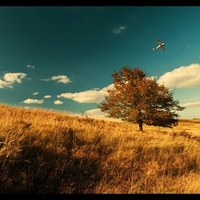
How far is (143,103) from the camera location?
912 inches

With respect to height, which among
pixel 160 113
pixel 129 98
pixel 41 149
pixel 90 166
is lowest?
pixel 90 166

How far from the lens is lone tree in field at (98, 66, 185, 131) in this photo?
907 inches

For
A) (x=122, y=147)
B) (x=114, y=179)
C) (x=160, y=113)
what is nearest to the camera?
(x=114, y=179)

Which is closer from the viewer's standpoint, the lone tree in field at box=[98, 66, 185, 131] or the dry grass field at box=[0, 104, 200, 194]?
the dry grass field at box=[0, 104, 200, 194]

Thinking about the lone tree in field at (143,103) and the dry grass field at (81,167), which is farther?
the lone tree in field at (143,103)

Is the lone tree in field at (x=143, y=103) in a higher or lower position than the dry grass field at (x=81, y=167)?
higher

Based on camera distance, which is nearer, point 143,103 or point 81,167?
point 81,167

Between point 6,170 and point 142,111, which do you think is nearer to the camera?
point 6,170

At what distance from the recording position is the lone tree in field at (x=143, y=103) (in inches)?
907

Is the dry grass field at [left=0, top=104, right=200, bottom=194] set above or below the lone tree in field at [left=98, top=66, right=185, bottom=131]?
below

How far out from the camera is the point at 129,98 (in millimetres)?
23688

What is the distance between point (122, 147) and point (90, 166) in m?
2.48
